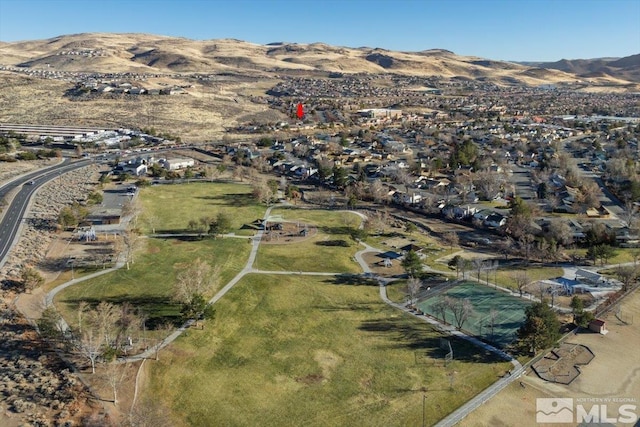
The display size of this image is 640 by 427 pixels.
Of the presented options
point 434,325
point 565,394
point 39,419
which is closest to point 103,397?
point 39,419

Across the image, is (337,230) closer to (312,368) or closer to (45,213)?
(312,368)

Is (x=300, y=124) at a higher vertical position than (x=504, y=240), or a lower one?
higher

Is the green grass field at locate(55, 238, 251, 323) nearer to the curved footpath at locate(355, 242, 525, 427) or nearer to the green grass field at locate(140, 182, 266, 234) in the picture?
the green grass field at locate(140, 182, 266, 234)

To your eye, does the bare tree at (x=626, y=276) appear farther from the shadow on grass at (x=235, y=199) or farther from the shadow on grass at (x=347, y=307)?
the shadow on grass at (x=235, y=199)

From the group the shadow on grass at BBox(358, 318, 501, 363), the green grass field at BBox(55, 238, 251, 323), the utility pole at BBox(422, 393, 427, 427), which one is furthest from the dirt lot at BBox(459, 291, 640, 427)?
the green grass field at BBox(55, 238, 251, 323)

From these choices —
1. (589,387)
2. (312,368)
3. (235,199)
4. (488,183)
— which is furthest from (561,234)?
(235,199)

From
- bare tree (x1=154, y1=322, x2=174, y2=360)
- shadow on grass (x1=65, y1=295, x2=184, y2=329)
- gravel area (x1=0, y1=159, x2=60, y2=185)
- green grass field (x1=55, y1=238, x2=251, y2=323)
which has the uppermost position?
gravel area (x1=0, y1=159, x2=60, y2=185)

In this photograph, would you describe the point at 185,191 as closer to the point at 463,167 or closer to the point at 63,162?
the point at 63,162

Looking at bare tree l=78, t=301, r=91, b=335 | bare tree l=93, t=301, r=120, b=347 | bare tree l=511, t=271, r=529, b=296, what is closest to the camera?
bare tree l=93, t=301, r=120, b=347
